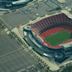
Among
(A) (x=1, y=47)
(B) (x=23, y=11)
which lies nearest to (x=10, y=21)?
(B) (x=23, y=11)

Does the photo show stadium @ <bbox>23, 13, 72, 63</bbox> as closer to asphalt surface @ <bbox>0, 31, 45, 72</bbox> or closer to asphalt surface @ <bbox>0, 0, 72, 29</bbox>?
asphalt surface @ <bbox>0, 0, 72, 29</bbox>

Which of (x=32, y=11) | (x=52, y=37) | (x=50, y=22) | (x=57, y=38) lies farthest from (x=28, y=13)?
(x=57, y=38)

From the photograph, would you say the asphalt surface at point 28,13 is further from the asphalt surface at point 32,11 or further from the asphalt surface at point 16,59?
the asphalt surface at point 16,59

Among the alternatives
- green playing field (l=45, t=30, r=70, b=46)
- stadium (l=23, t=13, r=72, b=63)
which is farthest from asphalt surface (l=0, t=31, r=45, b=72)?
green playing field (l=45, t=30, r=70, b=46)

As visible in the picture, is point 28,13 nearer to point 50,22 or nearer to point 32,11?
point 32,11

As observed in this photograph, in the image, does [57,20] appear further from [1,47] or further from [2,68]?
[2,68]

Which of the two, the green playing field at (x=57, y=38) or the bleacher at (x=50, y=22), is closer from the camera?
the green playing field at (x=57, y=38)

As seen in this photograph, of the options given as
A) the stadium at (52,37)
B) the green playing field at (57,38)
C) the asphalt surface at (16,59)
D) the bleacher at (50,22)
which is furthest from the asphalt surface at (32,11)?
the asphalt surface at (16,59)
